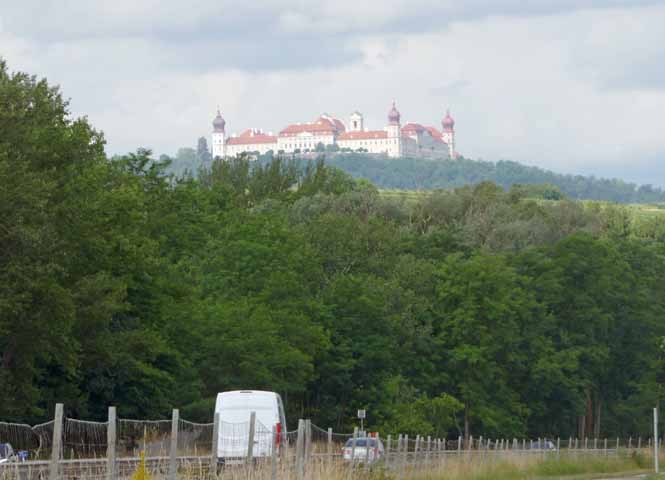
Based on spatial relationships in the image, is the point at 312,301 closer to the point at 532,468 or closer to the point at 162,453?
the point at 532,468

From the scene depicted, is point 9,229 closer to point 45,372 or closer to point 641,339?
point 45,372

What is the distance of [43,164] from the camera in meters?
45.0

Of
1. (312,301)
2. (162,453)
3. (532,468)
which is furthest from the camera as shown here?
(312,301)

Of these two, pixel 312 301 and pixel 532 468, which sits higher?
pixel 312 301

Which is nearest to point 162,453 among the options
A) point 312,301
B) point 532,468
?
point 532,468

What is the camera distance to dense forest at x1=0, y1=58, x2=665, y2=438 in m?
43.0

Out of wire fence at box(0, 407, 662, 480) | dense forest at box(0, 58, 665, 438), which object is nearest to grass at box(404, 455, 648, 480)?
wire fence at box(0, 407, 662, 480)

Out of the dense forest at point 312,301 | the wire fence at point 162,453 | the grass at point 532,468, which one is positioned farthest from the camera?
the dense forest at point 312,301

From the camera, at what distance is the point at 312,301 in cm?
7156

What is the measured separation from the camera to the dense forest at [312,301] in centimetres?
4300

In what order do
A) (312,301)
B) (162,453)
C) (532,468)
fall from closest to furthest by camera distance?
(162,453)
(532,468)
(312,301)

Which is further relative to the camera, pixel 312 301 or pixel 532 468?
pixel 312 301

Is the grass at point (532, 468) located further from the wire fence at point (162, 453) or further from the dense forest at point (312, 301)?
the dense forest at point (312, 301)

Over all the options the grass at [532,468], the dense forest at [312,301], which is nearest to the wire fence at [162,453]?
the grass at [532,468]
